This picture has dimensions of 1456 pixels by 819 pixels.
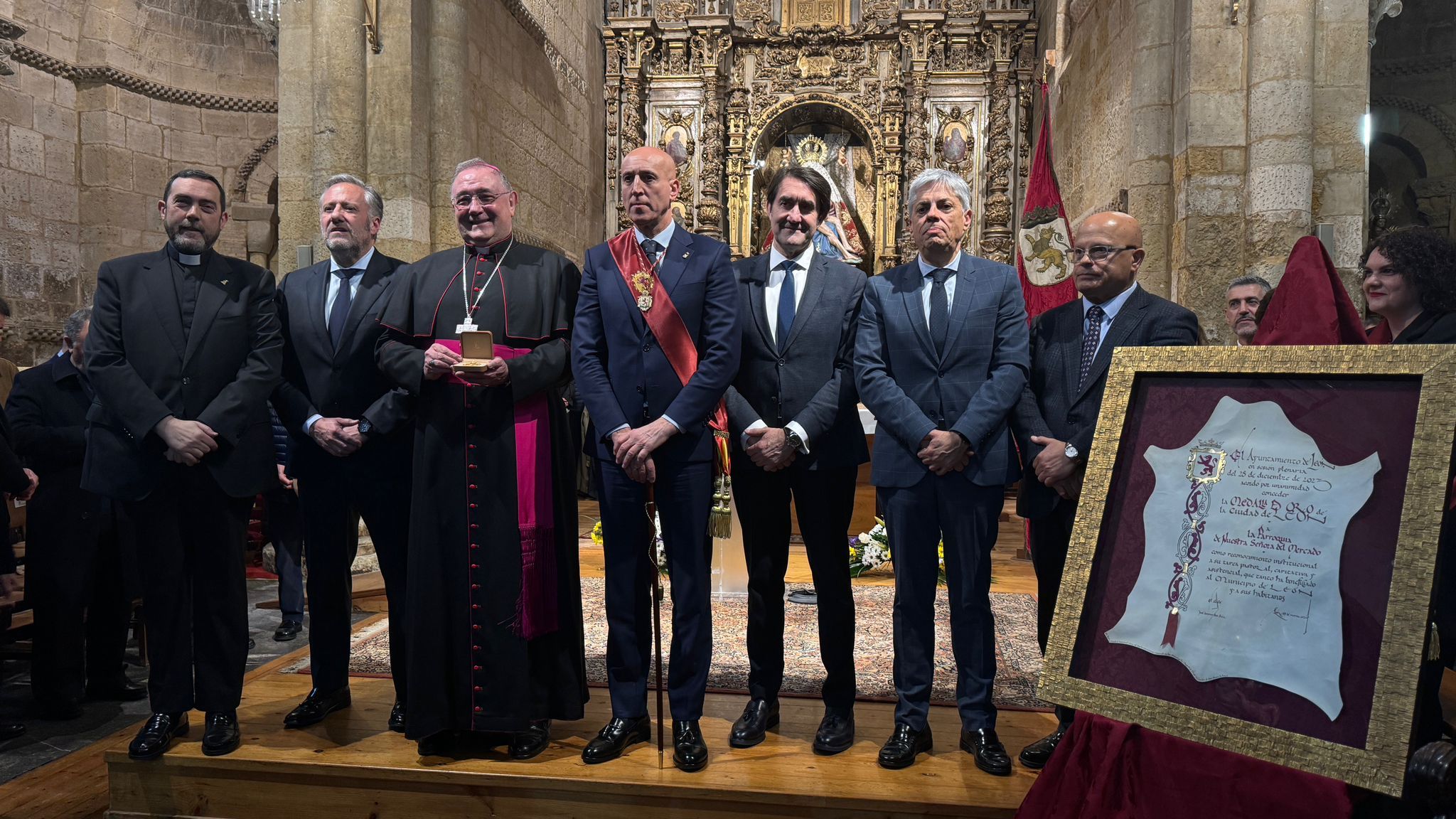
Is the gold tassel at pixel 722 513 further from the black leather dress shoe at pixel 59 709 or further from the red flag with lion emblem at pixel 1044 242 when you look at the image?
the red flag with lion emblem at pixel 1044 242

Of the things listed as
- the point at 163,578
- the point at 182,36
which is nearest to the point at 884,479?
the point at 163,578

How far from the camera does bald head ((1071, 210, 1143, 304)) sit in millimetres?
2877

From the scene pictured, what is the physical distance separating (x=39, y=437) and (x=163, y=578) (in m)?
1.55

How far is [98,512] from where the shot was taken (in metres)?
3.94

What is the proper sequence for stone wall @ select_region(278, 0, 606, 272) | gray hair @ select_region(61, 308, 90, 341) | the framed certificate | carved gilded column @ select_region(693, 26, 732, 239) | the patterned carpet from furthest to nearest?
carved gilded column @ select_region(693, 26, 732, 239) < stone wall @ select_region(278, 0, 606, 272) < gray hair @ select_region(61, 308, 90, 341) < the patterned carpet < the framed certificate

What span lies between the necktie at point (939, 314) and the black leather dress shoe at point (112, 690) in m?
3.69

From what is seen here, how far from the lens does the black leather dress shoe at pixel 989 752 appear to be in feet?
8.87

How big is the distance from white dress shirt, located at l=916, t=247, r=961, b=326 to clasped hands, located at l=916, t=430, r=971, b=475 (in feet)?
1.24

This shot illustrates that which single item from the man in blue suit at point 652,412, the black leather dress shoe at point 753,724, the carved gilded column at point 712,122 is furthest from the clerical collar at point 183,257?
the carved gilded column at point 712,122

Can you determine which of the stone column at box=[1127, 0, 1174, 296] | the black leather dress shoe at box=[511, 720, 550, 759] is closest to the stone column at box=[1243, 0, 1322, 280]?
the stone column at box=[1127, 0, 1174, 296]

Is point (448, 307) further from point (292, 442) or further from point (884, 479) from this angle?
point (884, 479)

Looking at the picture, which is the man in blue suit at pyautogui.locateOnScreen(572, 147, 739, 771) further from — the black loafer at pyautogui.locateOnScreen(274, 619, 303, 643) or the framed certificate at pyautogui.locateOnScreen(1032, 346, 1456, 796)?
the black loafer at pyautogui.locateOnScreen(274, 619, 303, 643)

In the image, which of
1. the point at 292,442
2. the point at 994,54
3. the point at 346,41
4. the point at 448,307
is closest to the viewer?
the point at 448,307

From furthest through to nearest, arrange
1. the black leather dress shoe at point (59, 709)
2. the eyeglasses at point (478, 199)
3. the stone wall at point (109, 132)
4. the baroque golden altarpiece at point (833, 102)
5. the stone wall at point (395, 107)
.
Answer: the baroque golden altarpiece at point (833, 102) < the stone wall at point (109, 132) < the stone wall at point (395, 107) < the black leather dress shoe at point (59, 709) < the eyeglasses at point (478, 199)
